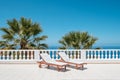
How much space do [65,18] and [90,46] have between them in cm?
→ 693

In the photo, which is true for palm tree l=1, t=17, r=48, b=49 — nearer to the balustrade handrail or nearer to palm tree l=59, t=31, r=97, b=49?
palm tree l=59, t=31, r=97, b=49

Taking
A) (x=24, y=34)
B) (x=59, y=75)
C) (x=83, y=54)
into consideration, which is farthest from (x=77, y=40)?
(x=59, y=75)

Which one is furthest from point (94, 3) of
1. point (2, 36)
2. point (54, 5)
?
point (2, 36)

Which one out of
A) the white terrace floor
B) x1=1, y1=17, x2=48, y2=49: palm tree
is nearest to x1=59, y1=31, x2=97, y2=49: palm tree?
x1=1, y1=17, x2=48, y2=49: palm tree

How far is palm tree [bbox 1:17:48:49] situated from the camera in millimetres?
14609

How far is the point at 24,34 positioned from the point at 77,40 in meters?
4.70

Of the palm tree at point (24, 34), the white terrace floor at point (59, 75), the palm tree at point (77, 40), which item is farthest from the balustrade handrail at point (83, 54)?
the palm tree at point (77, 40)

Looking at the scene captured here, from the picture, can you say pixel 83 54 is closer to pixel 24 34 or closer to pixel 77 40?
pixel 77 40

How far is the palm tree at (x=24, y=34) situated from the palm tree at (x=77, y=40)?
1.97 meters

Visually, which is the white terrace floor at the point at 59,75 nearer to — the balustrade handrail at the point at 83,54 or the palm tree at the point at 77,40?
the balustrade handrail at the point at 83,54

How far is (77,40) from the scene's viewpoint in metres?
16.2

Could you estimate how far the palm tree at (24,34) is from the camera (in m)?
14.6

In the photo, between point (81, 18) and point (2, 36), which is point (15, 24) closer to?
point (2, 36)

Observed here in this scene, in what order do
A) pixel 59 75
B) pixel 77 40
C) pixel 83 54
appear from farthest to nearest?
pixel 77 40 < pixel 83 54 < pixel 59 75
